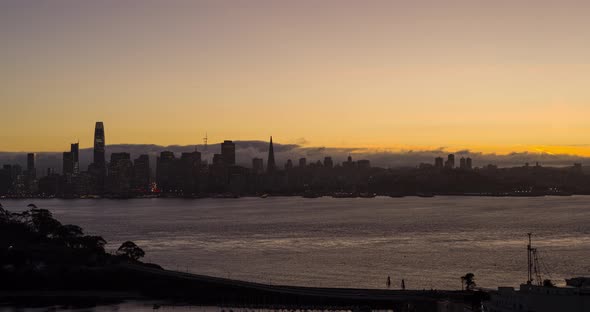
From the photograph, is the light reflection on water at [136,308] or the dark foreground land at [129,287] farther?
the light reflection on water at [136,308]

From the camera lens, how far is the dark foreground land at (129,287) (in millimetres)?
28688

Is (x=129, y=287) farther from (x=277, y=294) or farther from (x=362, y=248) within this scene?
(x=362, y=248)

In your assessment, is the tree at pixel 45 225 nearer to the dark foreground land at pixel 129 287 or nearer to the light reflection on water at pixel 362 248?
the dark foreground land at pixel 129 287

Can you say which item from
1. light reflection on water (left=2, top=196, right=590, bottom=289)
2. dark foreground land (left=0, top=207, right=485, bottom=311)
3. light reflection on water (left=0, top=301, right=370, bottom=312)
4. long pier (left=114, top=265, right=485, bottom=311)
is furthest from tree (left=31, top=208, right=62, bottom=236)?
light reflection on water (left=0, top=301, right=370, bottom=312)


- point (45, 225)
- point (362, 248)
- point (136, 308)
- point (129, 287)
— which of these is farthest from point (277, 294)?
point (362, 248)

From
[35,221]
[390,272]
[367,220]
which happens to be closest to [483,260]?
[390,272]

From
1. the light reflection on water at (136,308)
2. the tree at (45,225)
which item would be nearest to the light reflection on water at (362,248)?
the tree at (45,225)

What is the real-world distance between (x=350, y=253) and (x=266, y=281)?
1314 centimetres

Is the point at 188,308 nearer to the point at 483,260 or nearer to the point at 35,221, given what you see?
the point at 35,221

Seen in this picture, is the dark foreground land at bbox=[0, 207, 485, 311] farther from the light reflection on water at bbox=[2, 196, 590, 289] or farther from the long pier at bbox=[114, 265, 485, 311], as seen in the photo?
the light reflection on water at bbox=[2, 196, 590, 289]

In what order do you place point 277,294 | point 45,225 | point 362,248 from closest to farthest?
point 277,294
point 45,225
point 362,248

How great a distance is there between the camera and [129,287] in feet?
111

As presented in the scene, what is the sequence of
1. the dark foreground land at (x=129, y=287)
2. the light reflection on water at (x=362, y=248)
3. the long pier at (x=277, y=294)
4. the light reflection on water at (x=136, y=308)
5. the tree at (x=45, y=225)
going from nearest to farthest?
the long pier at (x=277, y=294) → the dark foreground land at (x=129, y=287) → the light reflection on water at (x=136, y=308) → the light reflection on water at (x=362, y=248) → the tree at (x=45, y=225)

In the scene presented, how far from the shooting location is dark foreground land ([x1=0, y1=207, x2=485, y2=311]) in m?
28.7
